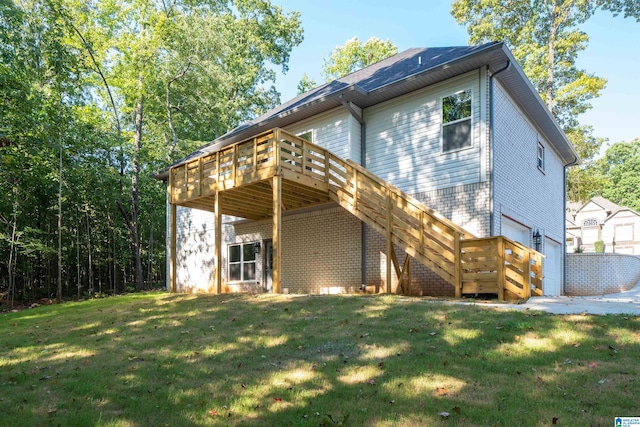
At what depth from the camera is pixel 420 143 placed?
11.3 meters

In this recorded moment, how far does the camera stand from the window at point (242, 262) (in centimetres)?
1511

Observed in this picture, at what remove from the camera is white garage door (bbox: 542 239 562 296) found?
47.0 feet

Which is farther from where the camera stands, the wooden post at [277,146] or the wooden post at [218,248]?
the wooden post at [218,248]

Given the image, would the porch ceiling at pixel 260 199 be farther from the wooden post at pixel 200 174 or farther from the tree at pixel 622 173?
the tree at pixel 622 173

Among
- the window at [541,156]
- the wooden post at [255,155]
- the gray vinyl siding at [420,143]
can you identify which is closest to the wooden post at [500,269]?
the gray vinyl siding at [420,143]

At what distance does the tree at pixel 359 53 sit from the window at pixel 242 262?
22.5 meters

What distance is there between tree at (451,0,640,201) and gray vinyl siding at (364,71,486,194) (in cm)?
1615

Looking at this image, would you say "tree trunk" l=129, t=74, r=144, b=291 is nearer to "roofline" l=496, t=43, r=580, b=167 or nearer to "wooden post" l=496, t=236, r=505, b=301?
"roofline" l=496, t=43, r=580, b=167

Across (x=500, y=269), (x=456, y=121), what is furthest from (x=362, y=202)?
(x=500, y=269)

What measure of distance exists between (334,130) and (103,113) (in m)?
16.7

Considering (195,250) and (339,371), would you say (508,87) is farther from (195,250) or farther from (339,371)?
(195,250)

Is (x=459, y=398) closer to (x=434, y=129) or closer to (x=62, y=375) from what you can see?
(x=62, y=375)

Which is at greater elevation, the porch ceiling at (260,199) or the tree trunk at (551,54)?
the tree trunk at (551,54)

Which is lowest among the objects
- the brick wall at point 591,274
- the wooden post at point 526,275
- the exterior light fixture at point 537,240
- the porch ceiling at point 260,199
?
the brick wall at point 591,274
